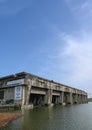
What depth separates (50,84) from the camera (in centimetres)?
7681

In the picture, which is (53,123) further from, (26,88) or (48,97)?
(48,97)

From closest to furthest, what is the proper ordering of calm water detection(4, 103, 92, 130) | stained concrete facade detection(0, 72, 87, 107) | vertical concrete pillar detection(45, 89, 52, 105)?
calm water detection(4, 103, 92, 130) → stained concrete facade detection(0, 72, 87, 107) → vertical concrete pillar detection(45, 89, 52, 105)

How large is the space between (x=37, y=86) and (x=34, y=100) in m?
14.8

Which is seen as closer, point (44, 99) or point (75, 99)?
point (44, 99)

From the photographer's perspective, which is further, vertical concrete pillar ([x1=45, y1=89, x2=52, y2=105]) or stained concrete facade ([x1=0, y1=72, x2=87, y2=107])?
vertical concrete pillar ([x1=45, y1=89, x2=52, y2=105])

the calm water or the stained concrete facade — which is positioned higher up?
the stained concrete facade

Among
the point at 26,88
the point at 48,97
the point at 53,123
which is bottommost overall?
the point at 53,123

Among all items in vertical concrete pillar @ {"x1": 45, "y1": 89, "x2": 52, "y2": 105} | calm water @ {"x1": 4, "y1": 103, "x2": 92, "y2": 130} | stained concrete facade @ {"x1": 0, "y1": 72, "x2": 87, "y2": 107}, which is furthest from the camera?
vertical concrete pillar @ {"x1": 45, "y1": 89, "x2": 52, "y2": 105}

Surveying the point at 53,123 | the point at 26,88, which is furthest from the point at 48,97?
the point at 53,123

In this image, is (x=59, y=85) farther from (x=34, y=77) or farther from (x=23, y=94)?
(x=23, y=94)

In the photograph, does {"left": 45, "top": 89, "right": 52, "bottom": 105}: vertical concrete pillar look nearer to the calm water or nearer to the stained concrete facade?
the stained concrete facade

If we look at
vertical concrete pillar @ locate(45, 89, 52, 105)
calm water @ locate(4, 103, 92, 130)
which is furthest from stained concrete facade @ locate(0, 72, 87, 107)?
calm water @ locate(4, 103, 92, 130)

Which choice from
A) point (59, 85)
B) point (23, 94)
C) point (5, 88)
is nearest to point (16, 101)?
point (23, 94)

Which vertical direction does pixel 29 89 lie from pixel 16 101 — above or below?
above
